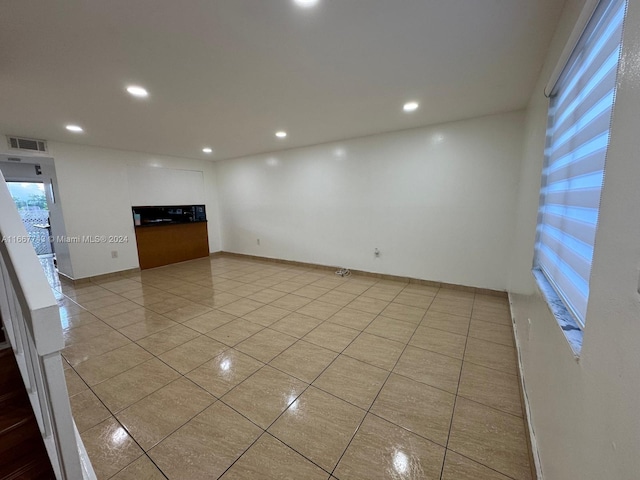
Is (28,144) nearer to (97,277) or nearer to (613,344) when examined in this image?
(97,277)

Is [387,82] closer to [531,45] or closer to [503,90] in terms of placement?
[531,45]

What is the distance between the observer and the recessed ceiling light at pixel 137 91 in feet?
7.43

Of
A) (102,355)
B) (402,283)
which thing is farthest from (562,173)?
(102,355)

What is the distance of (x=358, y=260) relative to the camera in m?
4.51

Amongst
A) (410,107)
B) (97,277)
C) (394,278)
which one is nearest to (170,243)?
(97,277)

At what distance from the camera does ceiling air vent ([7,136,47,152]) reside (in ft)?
11.8

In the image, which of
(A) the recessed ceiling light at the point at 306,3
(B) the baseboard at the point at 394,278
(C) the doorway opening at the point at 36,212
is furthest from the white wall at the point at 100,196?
(A) the recessed ceiling light at the point at 306,3

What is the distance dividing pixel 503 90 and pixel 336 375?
3.10 m

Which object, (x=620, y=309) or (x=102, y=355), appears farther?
(x=102, y=355)

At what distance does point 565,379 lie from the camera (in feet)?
3.09

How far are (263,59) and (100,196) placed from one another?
4.43 meters

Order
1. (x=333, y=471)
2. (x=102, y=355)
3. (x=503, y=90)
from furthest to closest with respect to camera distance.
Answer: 1. (x=503, y=90)
2. (x=102, y=355)
3. (x=333, y=471)

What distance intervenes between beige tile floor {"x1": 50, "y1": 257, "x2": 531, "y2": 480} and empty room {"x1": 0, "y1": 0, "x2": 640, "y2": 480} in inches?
0.7

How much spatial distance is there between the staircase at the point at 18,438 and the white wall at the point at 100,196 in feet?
13.0
